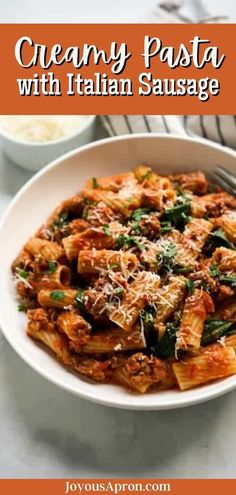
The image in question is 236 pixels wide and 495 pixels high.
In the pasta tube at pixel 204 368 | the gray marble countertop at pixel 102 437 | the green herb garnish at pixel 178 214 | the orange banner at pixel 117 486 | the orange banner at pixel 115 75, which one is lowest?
the orange banner at pixel 117 486

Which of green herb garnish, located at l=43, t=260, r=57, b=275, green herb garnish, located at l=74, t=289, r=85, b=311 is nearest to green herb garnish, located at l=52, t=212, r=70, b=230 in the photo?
green herb garnish, located at l=43, t=260, r=57, b=275

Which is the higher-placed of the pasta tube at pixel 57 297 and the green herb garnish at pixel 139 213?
the green herb garnish at pixel 139 213

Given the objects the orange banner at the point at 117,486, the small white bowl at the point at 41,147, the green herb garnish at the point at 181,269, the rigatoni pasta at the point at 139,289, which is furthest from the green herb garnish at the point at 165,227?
the orange banner at the point at 117,486

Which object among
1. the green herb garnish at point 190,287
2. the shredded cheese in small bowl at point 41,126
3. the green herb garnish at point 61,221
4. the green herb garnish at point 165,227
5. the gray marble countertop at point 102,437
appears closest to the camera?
the green herb garnish at point 190,287

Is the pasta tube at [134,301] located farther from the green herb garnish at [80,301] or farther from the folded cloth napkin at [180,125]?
the folded cloth napkin at [180,125]

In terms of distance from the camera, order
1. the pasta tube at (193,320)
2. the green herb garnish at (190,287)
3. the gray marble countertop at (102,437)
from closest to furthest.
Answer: the pasta tube at (193,320) → the green herb garnish at (190,287) → the gray marble countertop at (102,437)

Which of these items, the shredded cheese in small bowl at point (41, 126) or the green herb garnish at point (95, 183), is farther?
the shredded cheese in small bowl at point (41, 126)

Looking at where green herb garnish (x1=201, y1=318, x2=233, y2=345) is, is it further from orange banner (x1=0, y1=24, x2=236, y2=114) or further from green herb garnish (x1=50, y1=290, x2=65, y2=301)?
orange banner (x1=0, y1=24, x2=236, y2=114)
